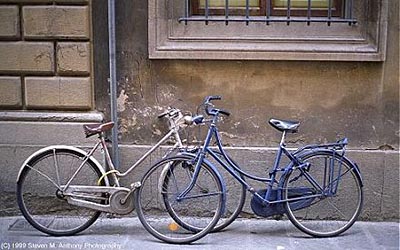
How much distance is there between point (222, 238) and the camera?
5.77 meters

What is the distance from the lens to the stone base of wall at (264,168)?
6.16 m

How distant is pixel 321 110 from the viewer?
6.20 m

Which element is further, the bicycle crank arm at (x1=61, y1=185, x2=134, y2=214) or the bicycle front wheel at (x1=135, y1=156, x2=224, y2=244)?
the bicycle crank arm at (x1=61, y1=185, x2=134, y2=214)

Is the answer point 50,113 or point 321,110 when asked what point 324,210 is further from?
point 50,113

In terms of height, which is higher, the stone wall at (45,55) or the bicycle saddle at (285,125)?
the stone wall at (45,55)

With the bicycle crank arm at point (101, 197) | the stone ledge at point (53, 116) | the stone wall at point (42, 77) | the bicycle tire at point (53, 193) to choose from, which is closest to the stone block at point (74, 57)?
the stone wall at point (42, 77)

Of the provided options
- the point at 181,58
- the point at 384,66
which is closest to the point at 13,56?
the point at 181,58

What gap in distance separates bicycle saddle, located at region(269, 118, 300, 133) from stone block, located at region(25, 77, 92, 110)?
1.81m

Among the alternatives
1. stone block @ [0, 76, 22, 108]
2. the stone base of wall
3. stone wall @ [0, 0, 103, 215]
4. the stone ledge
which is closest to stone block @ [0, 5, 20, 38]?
stone wall @ [0, 0, 103, 215]

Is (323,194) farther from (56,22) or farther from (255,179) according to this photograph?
(56,22)

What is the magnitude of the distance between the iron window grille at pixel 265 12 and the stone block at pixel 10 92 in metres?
1.72

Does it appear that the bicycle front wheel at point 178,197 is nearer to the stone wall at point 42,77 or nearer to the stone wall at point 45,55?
the stone wall at point 42,77

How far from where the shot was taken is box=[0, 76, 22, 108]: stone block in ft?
20.3

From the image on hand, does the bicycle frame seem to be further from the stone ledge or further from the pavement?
the stone ledge
